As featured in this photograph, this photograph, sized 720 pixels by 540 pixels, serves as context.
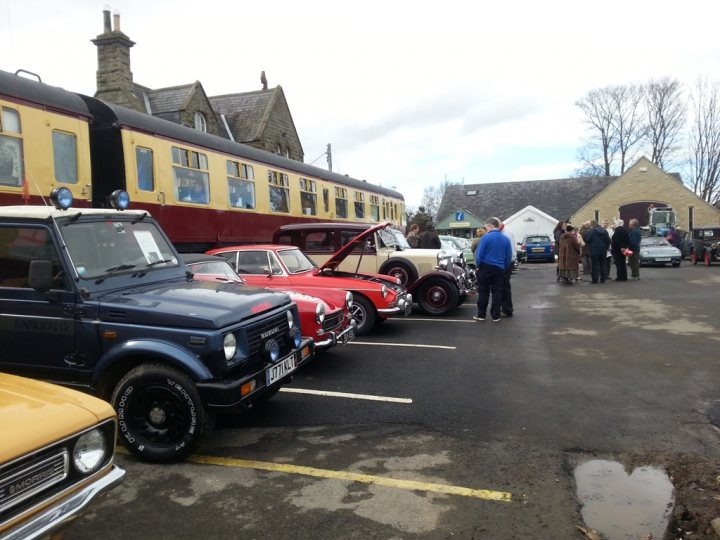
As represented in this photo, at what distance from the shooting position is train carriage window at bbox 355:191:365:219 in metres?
19.1

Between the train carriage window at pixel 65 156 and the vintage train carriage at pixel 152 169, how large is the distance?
2cm

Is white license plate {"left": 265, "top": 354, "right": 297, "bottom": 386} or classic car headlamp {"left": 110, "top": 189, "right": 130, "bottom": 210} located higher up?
classic car headlamp {"left": 110, "top": 189, "right": 130, "bottom": 210}

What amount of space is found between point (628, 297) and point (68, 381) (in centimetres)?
1208

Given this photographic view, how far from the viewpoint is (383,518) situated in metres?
3.07

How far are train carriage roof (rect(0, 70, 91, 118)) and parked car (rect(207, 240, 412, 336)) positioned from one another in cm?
320

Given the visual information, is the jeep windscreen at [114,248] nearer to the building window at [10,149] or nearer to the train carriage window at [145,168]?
the building window at [10,149]

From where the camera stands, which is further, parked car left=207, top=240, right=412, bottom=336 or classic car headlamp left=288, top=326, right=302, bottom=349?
parked car left=207, top=240, right=412, bottom=336

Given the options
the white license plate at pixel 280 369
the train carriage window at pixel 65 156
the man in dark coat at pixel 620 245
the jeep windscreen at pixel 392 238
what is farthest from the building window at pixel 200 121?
the white license plate at pixel 280 369

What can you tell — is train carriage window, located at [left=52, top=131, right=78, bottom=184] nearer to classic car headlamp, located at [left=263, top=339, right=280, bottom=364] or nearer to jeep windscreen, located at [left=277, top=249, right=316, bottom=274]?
jeep windscreen, located at [left=277, top=249, right=316, bottom=274]

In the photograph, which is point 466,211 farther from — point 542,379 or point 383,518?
point 383,518

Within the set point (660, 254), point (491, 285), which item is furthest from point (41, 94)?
point (660, 254)

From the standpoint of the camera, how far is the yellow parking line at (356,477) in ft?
10.9

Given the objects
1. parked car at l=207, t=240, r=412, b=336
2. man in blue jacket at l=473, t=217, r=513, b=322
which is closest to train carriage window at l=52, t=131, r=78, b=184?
parked car at l=207, t=240, r=412, b=336

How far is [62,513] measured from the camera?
2254 millimetres
